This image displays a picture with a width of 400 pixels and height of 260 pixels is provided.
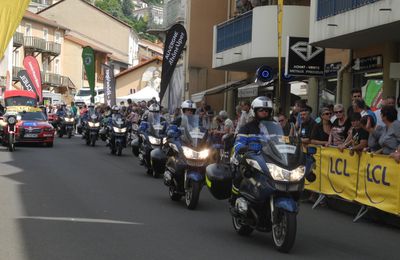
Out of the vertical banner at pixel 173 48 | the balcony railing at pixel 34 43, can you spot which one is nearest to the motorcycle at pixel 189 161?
the vertical banner at pixel 173 48

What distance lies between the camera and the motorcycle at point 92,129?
29.1 metres

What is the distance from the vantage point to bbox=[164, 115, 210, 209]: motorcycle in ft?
37.8

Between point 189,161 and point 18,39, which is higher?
point 18,39

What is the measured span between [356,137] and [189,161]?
2.78m

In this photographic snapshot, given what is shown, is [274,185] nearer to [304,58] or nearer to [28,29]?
[304,58]

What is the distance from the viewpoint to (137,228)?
950 centimetres

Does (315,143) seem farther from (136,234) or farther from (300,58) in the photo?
(300,58)

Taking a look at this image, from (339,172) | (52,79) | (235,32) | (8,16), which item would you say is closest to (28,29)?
(52,79)

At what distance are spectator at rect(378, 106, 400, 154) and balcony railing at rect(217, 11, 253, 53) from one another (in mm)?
14788

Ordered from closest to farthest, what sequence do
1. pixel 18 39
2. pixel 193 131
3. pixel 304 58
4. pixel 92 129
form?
pixel 193 131 < pixel 304 58 < pixel 92 129 < pixel 18 39

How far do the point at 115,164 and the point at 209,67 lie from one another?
65.9ft

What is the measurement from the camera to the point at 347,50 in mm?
21297

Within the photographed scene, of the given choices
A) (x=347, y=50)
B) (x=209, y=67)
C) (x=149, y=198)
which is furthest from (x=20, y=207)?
(x=209, y=67)

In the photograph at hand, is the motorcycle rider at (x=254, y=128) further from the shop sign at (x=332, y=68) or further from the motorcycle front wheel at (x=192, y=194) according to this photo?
the shop sign at (x=332, y=68)
